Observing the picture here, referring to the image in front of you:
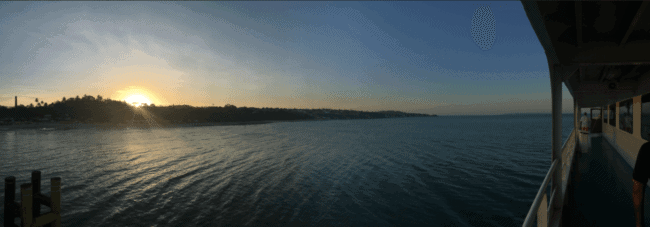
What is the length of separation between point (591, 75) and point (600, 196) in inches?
113

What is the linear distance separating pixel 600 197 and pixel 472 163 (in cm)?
954

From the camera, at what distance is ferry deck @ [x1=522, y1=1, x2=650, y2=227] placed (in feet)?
9.00

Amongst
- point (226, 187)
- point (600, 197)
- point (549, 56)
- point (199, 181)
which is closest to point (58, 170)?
point (199, 181)

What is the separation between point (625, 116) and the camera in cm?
973

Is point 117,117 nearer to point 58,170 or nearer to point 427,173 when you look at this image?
point 58,170

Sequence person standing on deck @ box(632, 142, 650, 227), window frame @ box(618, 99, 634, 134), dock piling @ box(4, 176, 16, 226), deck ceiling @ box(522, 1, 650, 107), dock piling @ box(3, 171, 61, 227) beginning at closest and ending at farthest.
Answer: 1. person standing on deck @ box(632, 142, 650, 227)
2. deck ceiling @ box(522, 1, 650, 107)
3. dock piling @ box(3, 171, 61, 227)
4. dock piling @ box(4, 176, 16, 226)
5. window frame @ box(618, 99, 634, 134)

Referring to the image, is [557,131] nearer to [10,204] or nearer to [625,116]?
[625,116]

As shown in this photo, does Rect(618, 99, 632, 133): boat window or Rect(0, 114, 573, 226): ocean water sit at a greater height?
Rect(618, 99, 632, 133): boat window

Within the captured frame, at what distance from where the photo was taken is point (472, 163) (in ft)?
47.8

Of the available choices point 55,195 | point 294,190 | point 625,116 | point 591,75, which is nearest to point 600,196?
point 591,75

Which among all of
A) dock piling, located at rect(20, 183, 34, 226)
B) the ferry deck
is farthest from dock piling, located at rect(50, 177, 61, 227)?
the ferry deck

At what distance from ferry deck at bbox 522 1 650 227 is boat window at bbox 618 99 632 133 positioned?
102 centimetres

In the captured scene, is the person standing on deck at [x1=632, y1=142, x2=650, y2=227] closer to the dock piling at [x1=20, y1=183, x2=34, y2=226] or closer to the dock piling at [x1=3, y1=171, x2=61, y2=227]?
the dock piling at [x1=3, y1=171, x2=61, y2=227]

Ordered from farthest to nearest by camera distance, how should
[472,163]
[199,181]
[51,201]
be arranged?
[472,163] → [199,181] → [51,201]
